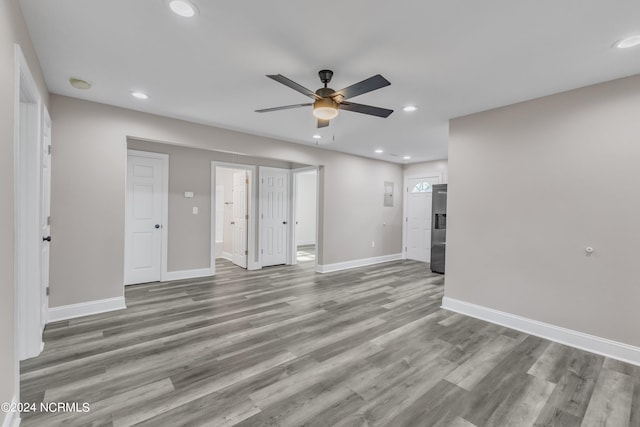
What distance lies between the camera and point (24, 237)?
7.89 feet

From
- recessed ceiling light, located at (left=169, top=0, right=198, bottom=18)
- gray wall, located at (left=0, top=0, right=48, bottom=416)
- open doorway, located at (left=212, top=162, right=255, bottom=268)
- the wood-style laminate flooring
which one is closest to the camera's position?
gray wall, located at (left=0, top=0, right=48, bottom=416)

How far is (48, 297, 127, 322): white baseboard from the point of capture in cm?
323

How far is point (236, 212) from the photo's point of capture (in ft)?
22.0

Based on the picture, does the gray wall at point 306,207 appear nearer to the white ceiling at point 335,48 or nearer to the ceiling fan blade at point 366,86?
the white ceiling at point 335,48

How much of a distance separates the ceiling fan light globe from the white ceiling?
0.32m

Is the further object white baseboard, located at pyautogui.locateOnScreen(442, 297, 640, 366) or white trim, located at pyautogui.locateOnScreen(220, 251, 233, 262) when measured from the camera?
white trim, located at pyautogui.locateOnScreen(220, 251, 233, 262)

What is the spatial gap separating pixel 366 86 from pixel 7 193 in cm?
232

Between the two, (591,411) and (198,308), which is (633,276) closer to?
(591,411)

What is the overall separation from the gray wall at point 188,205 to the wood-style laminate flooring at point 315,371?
1.50 m

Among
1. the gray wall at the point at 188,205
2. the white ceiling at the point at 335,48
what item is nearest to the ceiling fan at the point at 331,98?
the white ceiling at the point at 335,48

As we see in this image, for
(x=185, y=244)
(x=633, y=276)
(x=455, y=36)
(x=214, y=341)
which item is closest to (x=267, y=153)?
(x=185, y=244)

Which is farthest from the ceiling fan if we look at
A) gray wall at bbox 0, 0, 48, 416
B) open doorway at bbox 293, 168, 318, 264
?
open doorway at bbox 293, 168, 318, 264

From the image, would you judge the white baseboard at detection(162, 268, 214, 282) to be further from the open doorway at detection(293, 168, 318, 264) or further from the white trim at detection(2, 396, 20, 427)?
the open doorway at detection(293, 168, 318, 264)

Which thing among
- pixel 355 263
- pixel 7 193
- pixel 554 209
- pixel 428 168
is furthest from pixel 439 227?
pixel 7 193
